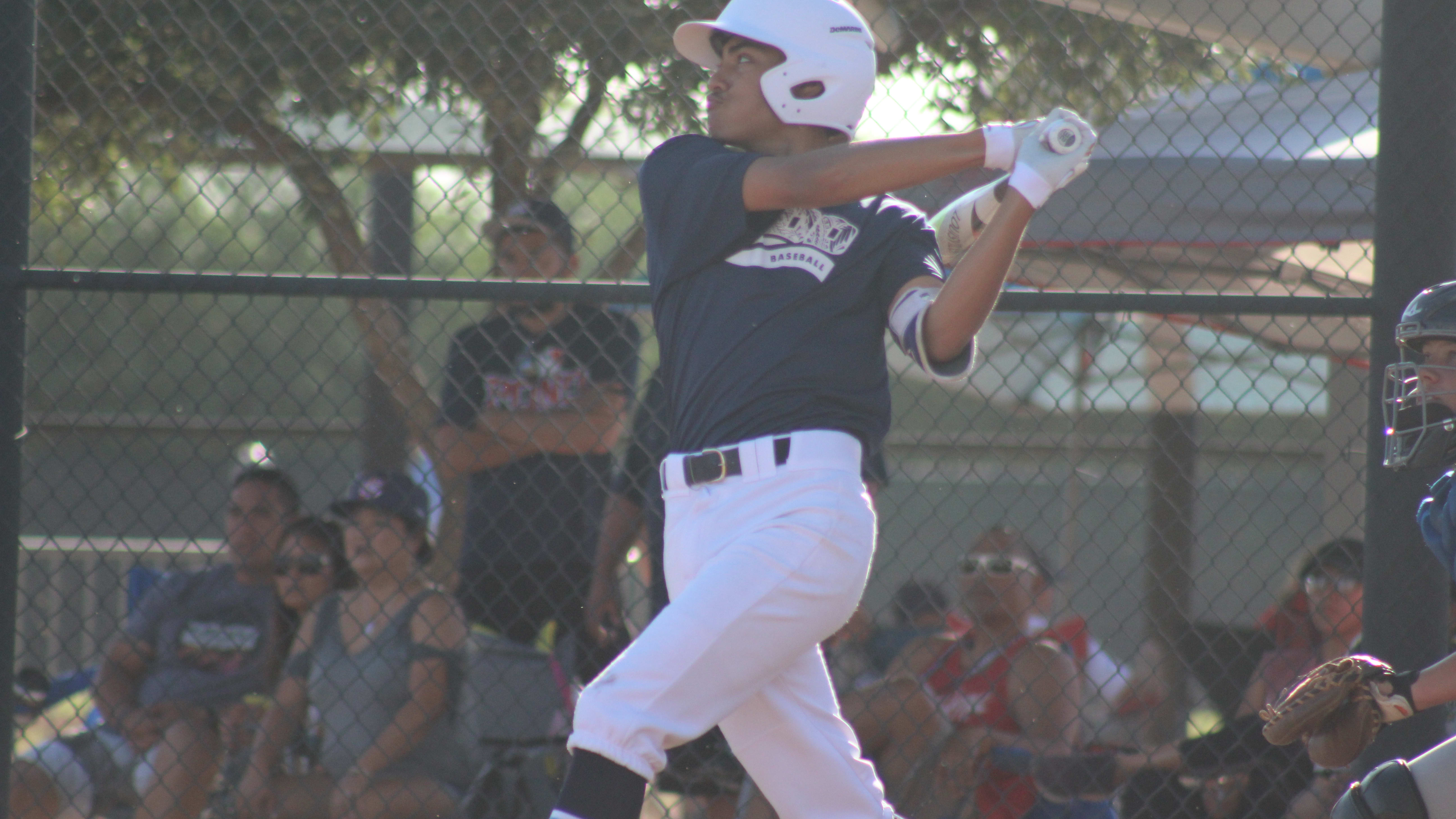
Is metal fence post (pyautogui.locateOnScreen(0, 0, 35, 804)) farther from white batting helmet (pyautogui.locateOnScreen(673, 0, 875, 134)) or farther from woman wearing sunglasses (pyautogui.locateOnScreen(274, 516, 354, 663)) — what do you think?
white batting helmet (pyautogui.locateOnScreen(673, 0, 875, 134))

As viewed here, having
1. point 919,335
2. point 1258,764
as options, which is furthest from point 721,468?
point 1258,764

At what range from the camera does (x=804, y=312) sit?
7.07ft

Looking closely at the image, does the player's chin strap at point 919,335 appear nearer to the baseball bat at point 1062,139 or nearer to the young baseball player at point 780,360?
the young baseball player at point 780,360

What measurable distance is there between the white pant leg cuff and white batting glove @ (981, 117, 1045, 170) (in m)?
1.01

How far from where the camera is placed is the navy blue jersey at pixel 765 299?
2115 mm

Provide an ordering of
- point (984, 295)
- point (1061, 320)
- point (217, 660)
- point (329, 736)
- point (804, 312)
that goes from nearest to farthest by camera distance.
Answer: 1. point (984, 295)
2. point (804, 312)
3. point (329, 736)
4. point (217, 660)
5. point (1061, 320)

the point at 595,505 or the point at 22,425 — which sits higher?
the point at 22,425

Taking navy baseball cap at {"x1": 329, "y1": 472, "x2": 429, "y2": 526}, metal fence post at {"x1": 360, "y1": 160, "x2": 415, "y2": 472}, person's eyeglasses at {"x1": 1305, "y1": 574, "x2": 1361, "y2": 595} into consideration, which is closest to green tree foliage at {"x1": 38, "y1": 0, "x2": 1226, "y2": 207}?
metal fence post at {"x1": 360, "y1": 160, "x2": 415, "y2": 472}

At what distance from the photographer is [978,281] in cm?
200

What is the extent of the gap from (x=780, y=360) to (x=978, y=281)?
34 cm

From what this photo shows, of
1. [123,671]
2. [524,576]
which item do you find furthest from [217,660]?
[524,576]

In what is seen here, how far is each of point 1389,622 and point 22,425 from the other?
338 centimetres

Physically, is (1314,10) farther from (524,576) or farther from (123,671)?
(123,671)

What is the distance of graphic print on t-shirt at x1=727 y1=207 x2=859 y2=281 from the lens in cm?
217
